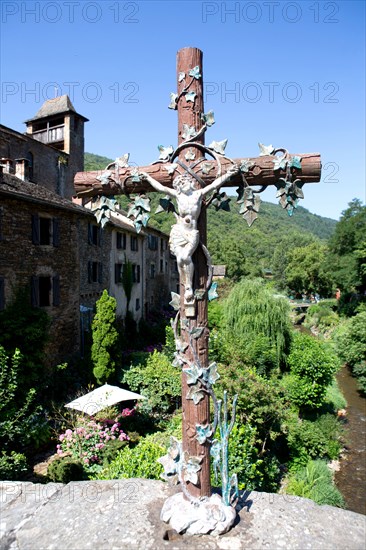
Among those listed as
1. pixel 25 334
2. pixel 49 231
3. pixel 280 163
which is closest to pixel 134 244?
pixel 49 231

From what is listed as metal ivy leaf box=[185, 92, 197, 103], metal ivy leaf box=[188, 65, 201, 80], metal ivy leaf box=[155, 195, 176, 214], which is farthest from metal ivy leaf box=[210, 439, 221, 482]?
metal ivy leaf box=[188, 65, 201, 80]

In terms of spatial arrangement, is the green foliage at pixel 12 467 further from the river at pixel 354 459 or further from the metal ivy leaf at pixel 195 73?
the river at pixel 354 459

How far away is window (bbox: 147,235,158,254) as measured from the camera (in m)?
29.4

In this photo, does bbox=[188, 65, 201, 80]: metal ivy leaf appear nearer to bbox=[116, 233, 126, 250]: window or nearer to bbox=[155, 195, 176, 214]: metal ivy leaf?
bbox=[155, 195, 176, 214]: metal ivy leaf

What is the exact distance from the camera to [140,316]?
2659cm

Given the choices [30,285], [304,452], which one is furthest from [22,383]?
[304,452]

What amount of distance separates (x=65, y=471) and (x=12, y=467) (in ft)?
4.43

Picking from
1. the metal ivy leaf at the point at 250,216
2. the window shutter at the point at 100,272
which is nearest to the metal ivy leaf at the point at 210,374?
the metal ivy leaf at the point at 250,216

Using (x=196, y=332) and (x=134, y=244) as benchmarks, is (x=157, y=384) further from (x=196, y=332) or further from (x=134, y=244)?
(x=134, y=244)

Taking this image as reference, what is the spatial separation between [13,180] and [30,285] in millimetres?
4207

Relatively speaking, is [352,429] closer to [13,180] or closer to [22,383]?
[22,383]

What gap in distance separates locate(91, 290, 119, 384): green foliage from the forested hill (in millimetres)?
5025

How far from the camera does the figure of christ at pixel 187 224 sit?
3281mm

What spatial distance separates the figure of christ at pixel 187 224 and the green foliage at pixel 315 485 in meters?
9.87
